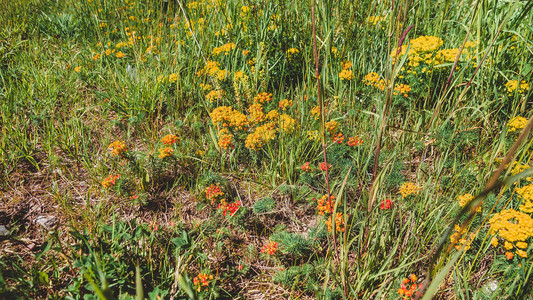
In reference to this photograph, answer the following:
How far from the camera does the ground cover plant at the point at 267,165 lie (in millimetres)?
1595

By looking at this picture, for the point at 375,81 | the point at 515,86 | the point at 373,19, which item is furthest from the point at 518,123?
the point at 373,19

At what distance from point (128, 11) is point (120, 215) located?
2.79 metres

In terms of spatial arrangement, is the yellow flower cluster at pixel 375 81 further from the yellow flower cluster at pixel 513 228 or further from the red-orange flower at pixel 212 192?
the red-orange flower at pixel 212 192

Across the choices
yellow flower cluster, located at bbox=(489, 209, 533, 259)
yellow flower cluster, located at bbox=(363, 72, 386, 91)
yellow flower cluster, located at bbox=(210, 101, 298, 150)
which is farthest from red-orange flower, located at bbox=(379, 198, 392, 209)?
yellow flower cluster, located at bbox=(363, 72, 386, 91)

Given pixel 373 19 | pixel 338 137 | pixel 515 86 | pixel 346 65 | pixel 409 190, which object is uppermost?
pixel 373 19

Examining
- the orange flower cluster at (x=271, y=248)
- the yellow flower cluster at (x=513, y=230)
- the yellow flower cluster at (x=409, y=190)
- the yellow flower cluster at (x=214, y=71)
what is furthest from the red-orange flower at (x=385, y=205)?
the yellow flower cluster at (x=214, y=71)

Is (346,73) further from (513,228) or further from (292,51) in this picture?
(513,228)

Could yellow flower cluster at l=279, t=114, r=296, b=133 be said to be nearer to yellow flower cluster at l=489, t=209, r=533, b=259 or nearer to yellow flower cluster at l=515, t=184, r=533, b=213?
yellow flower cluster at l=489, t=209, r=533, b=259

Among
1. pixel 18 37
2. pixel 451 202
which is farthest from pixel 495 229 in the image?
pixel 18 37

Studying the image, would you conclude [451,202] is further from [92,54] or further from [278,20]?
[92,54]

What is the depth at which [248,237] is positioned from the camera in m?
1.99

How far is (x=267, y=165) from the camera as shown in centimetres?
232

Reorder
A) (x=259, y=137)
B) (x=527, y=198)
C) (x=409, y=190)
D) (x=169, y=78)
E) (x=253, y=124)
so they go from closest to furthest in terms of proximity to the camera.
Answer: (x=527, y=198) → (x=409, y=190) → (x=259, y=137) → (x=253, y=124) → (x=169, y=78)

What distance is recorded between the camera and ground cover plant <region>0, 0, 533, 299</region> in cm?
159
